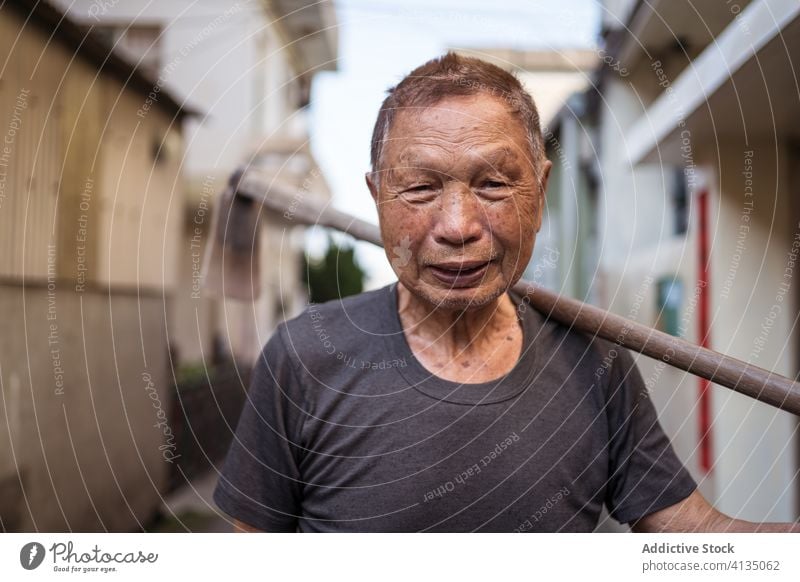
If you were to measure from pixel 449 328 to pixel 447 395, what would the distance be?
0.11 m

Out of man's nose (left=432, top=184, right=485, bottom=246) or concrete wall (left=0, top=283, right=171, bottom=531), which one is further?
concrete wall (left=0, top=283, right=171, bottom=531)

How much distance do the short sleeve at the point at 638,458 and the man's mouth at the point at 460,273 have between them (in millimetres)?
236

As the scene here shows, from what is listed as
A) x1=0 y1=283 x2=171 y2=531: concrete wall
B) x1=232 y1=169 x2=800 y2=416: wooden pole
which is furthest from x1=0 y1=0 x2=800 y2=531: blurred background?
x1=232 y1=169 x2=800 y2=416: wooden pole

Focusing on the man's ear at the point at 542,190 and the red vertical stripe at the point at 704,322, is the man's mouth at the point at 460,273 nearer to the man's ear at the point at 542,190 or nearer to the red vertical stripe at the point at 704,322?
the man's ear at the point at 542,190

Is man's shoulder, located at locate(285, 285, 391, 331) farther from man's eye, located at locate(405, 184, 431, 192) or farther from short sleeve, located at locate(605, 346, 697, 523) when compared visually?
short sleeve, located at locate(605, 346, 697, 523)

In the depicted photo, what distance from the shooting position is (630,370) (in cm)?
92

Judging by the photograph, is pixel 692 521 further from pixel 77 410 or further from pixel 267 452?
pixel 77 410

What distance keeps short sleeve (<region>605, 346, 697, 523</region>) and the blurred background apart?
1.46 feet

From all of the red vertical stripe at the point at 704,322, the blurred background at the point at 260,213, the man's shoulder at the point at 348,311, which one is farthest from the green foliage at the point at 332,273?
the red vertical stripe at the point at 704,322

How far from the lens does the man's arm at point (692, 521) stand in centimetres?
92

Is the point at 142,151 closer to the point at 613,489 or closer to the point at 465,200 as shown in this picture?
the point at 465,200

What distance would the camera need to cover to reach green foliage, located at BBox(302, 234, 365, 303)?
69.6 inches
